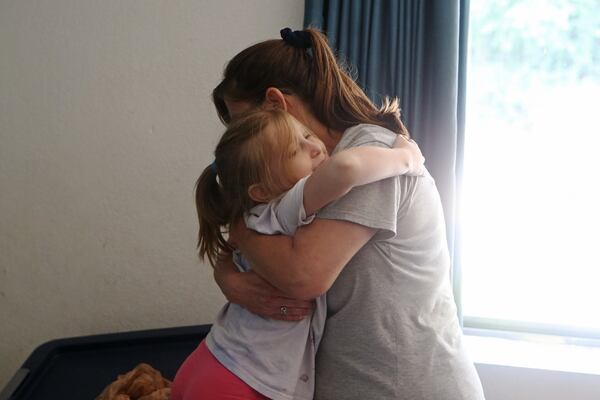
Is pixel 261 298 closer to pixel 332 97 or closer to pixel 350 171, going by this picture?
pixel 350 171

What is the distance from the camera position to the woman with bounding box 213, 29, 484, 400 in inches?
32.9

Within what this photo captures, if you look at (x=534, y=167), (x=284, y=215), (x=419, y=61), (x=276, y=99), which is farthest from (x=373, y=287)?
(x=534, y=167)

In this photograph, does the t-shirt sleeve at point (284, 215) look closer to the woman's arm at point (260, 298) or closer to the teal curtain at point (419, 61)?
the woman's arm at point (260, 298)

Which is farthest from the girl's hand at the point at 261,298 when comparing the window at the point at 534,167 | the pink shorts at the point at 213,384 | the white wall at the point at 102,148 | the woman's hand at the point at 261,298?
the window at the point at 534,167

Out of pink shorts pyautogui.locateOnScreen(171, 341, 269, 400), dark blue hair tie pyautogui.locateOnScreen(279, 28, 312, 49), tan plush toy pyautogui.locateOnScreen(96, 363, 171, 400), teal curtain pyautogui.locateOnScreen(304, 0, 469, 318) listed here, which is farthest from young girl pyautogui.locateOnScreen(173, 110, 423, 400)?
teal curtain pyautogui.locateOnScreen(304, 0, 469, 318)

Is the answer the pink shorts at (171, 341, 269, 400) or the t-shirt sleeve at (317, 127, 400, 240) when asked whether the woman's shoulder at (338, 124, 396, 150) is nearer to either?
the t-shirt sleeve at (317, 127, 400, 240)

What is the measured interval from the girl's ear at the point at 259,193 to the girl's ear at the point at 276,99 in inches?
6.9

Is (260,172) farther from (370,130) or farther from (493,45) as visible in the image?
(493,45)

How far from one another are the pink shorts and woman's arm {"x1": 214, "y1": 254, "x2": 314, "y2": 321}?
4.8 inches

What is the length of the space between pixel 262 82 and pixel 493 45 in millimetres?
1311

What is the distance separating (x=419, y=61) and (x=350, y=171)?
40.8 inches

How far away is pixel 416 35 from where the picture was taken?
1.71 metres

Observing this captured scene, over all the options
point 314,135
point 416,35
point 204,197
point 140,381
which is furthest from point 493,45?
point 140,381

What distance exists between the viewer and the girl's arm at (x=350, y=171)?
79 centimetres
